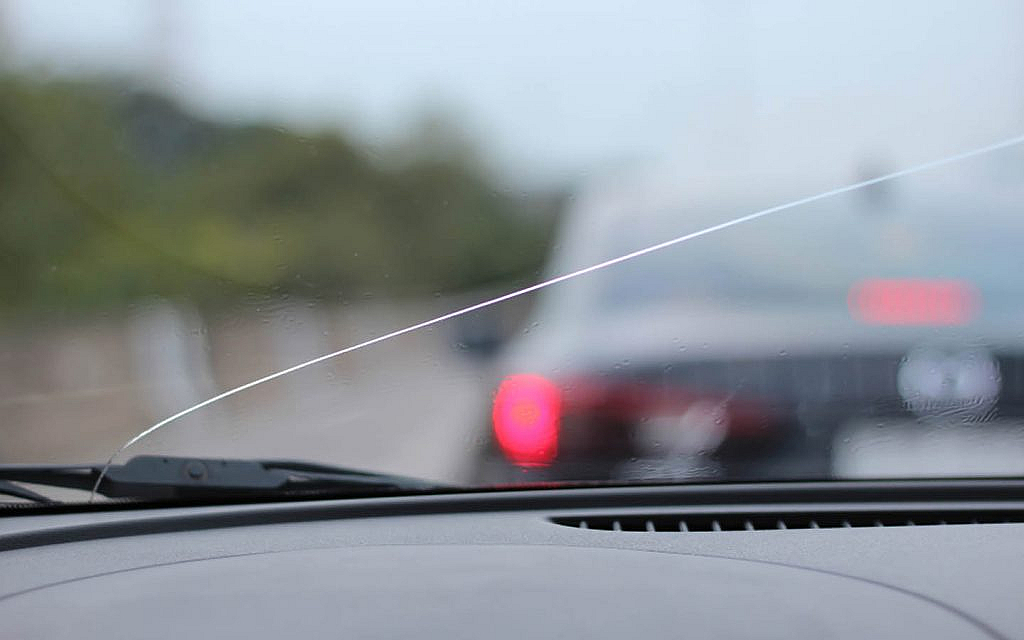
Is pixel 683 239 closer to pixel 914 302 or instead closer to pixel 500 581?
pixel 914 302

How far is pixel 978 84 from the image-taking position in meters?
4.38

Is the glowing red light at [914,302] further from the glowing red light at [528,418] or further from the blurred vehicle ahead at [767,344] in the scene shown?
the glowing red light at [528,418]

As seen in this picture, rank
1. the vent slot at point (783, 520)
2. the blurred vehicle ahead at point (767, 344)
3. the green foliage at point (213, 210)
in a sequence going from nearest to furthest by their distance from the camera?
the vent slot at point (783, 520), the blurred vehicle ahead at point (767, 344), the green foliage at point (213, 210)

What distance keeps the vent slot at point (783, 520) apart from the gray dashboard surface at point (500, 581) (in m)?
0.08

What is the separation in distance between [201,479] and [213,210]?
177cm

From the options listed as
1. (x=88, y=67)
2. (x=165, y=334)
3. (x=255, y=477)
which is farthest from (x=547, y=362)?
(x=88, y=67)

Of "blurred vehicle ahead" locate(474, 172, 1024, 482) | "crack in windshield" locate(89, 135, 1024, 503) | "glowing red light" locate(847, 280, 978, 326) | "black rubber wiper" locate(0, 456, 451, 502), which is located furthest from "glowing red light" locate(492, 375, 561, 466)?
"glowing red light" locate(847, 280, 978, 326)

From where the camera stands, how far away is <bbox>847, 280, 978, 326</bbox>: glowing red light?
172 inches

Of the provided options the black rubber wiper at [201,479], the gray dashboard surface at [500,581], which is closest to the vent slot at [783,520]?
the gray dashboard surface at [500,581]

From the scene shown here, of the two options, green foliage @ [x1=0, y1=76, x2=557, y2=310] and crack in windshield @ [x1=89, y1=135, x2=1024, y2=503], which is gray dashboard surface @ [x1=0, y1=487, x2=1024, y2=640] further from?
green foliage @ [x1=0, y1=76, x2=557, y2=310]

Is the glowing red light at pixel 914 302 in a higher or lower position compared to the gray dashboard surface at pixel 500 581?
higher

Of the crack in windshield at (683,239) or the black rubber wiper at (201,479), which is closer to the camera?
the black rubber wiper at (201,479)

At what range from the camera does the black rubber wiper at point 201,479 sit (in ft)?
11.8

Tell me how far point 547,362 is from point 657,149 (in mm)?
962
